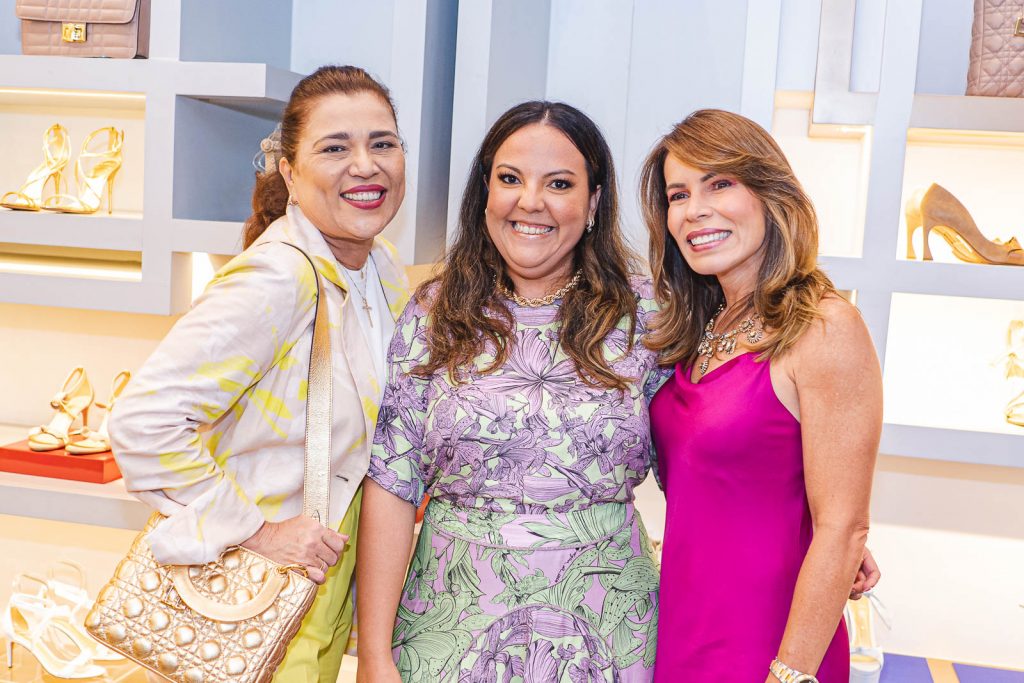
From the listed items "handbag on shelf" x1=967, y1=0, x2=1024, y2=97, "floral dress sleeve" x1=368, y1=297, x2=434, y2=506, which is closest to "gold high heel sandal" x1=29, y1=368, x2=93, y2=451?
"floral dress sleeve" x1=368, y1=297, x2=434, y2=506

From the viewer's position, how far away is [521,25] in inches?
106

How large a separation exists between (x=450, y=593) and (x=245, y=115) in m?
1.72

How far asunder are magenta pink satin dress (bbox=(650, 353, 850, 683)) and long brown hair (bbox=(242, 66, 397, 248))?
3.02ft

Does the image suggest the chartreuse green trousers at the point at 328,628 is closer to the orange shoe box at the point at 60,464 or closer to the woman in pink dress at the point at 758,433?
the woman in pink dress at the point at 758,433

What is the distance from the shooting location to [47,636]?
2.85m

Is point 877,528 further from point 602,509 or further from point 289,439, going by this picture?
point 289,439

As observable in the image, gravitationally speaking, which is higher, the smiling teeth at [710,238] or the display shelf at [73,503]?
the smiling teeth at [710,238]

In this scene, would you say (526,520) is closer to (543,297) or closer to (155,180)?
(543,297)

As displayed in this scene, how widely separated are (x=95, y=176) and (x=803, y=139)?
7.15 feet

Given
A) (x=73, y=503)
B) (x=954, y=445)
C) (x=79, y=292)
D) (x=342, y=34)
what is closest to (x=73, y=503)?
(x=73, y=503)

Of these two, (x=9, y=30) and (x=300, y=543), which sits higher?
(x=9, y=30)

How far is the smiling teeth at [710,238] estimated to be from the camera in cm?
176

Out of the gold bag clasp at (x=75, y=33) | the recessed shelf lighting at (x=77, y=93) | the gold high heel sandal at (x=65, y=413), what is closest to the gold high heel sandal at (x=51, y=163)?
the recessed shelf lighting at (x=77, y=93)

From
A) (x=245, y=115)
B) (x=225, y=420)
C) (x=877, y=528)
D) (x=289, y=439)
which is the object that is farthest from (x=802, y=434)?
(x=245, y=115)
